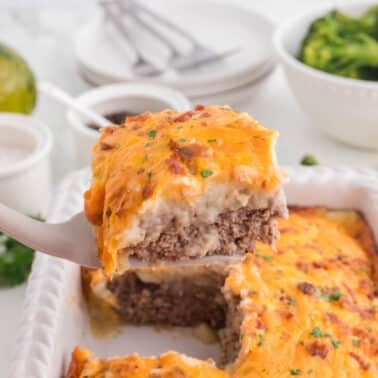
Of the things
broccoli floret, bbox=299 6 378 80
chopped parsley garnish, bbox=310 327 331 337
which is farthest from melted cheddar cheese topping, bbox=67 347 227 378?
broccoli floret, bbox=299 6 378 80

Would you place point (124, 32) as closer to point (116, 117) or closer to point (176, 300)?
point (116, 117)

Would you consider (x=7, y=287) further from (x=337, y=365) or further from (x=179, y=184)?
(x=337, y=365)

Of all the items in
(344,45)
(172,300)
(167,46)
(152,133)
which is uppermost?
(152,133)

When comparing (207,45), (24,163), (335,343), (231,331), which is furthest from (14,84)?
(335,343)

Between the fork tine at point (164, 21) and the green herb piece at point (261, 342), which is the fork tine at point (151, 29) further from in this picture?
the green herb piece at point (261, 342)

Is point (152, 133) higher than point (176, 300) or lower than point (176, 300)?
higher

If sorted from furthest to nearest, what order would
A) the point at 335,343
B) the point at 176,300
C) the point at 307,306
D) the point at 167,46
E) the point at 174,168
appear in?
the point at 167,46, the point at 176,300, the point at 307,306, the point at 335,343, the point at 174,168

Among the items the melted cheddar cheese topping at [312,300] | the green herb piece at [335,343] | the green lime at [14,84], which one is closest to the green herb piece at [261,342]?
the melted cheddar cheese topping at [312,300]
